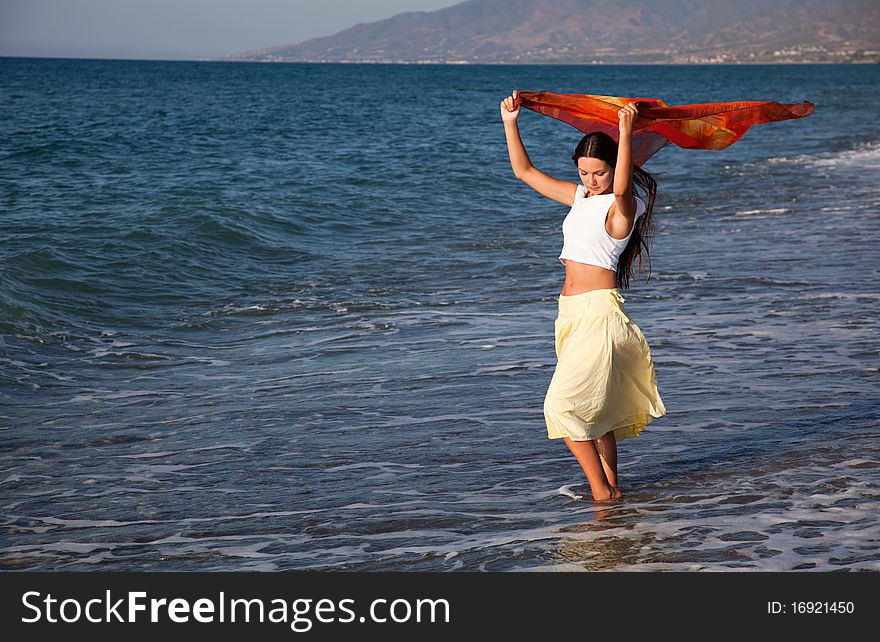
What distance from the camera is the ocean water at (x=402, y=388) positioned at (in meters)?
4.82

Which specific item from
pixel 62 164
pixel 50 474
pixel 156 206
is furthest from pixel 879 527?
pixel 62 164

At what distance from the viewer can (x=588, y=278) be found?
4.90m

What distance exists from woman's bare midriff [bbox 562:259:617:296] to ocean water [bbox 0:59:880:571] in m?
1.09

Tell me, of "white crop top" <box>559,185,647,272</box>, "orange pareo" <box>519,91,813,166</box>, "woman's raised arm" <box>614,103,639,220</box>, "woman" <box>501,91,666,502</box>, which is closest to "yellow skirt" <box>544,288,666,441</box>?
"woman" <box>501,91,666,502</box>

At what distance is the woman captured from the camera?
4809mm

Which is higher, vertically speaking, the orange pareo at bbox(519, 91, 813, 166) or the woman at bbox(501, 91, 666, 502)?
the orange pareo at bbox(519, 91, 813, 166)

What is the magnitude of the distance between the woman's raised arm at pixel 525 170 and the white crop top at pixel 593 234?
16cm

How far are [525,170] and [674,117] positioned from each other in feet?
2.59

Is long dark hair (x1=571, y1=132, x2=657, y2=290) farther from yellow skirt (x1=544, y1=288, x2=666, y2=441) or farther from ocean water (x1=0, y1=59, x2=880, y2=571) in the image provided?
ocean water (x1=0, y1=59, x2=880, y2=571)
